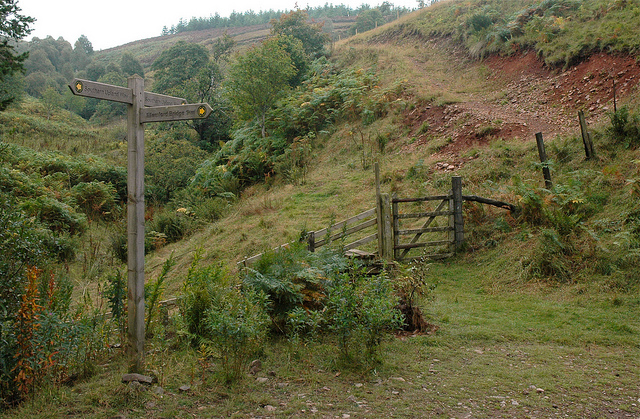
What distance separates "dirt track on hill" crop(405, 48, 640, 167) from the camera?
1291 centimetres

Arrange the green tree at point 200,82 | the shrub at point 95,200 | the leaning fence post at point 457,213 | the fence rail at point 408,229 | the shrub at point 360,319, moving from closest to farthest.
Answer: the shrub at point 360,319 < the fence rail at point 408,229 < the leaning fence post at point 457,213 < the shrub at point 95,200 < the green tree at point 200,82

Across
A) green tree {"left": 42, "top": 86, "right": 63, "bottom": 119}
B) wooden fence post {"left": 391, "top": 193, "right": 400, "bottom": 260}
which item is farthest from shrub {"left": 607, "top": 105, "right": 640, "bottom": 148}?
green tree {"left": 42, "top": 86, "right": 63, "bottom": 119}

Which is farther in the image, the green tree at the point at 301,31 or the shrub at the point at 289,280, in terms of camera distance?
the green tree at the point at 301,31

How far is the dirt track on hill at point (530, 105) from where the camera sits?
42.3ft

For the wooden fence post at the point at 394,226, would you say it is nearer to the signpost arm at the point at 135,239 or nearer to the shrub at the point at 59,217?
the signpost arm at the point at 135,239

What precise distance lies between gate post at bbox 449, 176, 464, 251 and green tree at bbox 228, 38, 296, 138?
13.5m

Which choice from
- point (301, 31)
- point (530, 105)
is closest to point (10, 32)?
point (530, 105)

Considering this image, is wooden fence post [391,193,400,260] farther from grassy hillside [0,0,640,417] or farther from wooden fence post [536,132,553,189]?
wooden fence post [536,132,553,189]

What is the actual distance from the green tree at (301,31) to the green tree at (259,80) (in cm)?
913

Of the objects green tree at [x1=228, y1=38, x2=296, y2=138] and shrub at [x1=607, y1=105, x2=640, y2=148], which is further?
green tree at [x1=228, y1=38, x2=296, y2=138]

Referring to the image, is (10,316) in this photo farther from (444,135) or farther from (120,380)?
(444,135)

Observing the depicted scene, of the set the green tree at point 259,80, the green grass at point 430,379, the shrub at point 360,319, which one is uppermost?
the green tree at point 259,80

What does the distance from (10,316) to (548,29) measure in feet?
66.5

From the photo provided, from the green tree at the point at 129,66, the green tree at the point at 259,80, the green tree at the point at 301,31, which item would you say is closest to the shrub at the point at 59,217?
the green tree at the point at 259,80
